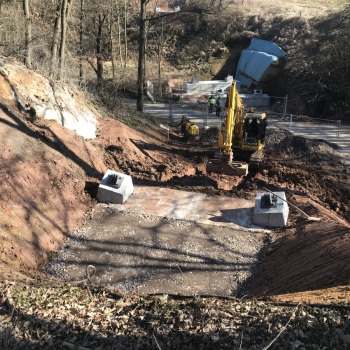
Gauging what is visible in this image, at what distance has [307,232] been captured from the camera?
11.9 metres

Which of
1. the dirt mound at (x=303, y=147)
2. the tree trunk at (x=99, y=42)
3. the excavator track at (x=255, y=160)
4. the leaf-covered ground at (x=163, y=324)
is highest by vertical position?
the tree trunk at (x=99, y=42)

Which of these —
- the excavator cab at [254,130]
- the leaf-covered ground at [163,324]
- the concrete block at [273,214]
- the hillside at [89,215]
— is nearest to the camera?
the leaf-covered ground at [163,324]

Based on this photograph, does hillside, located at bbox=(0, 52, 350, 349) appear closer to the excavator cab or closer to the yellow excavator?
the yellow excavator

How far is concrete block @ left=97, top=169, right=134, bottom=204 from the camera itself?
14000mm

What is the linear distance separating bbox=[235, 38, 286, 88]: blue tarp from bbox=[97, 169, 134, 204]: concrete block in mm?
26924

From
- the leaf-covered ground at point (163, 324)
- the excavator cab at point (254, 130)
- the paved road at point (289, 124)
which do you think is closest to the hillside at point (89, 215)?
the leaf-covered ground at point (163, 324)

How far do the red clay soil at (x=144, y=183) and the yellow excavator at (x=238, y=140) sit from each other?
0.59 metres

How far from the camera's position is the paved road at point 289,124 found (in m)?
23.4

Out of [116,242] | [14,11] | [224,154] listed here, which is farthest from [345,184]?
[14,11]

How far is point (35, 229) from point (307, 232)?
24.8 feet

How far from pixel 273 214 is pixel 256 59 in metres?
29.9

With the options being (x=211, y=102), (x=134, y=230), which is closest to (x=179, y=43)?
(x=211, y=102)

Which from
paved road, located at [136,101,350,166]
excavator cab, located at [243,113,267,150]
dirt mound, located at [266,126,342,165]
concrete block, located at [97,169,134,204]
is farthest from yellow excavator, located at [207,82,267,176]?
paved road, located at [136,101,350,166]

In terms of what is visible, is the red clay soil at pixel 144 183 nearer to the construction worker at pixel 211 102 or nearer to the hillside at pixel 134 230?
the hillside at pixel 134 230
